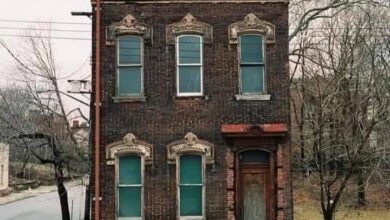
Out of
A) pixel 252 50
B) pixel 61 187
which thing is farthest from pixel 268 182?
pixel 61 187

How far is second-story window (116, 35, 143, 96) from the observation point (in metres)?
18.7

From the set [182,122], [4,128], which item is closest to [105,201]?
[182,122]

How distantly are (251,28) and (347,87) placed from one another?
13611mm

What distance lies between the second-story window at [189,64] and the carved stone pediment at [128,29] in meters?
0.99

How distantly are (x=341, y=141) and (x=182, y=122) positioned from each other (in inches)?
566

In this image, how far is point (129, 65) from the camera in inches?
738

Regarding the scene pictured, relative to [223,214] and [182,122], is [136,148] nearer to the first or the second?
[182,122]

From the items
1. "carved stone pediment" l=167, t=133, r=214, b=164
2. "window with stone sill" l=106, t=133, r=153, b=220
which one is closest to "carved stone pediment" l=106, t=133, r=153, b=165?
"window with stone sill" l=106, t=133, r=153, b=220

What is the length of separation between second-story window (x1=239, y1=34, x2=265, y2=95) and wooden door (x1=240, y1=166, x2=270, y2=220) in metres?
2.67

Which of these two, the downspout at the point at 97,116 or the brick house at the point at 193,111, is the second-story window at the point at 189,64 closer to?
the brick house at the point at 193,111

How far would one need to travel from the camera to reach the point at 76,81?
979 inches

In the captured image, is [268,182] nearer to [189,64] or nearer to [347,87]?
[189,64]

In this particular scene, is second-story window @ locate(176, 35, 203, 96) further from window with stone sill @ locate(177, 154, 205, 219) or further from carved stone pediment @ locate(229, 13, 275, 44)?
window with stone sill @ locate(177, 154, 205, 219)

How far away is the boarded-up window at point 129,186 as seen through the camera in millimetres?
18297
